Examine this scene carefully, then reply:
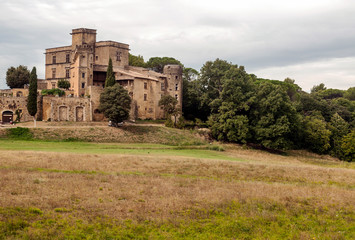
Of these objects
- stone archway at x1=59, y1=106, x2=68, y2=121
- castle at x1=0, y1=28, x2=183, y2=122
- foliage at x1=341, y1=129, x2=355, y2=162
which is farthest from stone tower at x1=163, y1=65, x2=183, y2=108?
foliage at x1=341, y1=129, x2=355, y2=162

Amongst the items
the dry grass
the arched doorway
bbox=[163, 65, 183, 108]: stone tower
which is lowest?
the dry grass

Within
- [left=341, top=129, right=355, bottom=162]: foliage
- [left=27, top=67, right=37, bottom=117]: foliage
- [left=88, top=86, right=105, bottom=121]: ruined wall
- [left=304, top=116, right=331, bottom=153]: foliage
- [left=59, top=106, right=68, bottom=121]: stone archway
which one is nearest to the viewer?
[left=27, top=67, right=37, bottom=117]: foliage

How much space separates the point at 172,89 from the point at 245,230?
55.6m

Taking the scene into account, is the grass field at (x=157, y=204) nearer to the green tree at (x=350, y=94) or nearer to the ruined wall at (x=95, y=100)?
the ruined wall at (x=95, y=100)

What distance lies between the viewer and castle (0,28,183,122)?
5422 cm

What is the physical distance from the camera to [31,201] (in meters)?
14.7

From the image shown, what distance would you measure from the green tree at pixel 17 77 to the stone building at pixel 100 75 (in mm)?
5751

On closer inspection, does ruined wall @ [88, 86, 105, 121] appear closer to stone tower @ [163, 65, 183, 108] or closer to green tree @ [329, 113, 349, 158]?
stone tower @ [163, 65, 183, 108]

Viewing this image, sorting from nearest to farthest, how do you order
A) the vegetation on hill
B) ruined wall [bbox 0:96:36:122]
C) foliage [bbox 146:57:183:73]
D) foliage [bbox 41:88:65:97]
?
ruined wall [bbox 0:96:36:122], the vegetation on hill, foliage [bbox 41:88:65:97], foliage [bbox 146:57:183:73]

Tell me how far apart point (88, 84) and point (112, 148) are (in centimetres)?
2525

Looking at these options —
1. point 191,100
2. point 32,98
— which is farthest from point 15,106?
point 191,100

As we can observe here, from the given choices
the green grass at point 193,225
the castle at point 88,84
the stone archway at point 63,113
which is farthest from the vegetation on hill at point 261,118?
the green grass at point 193,225

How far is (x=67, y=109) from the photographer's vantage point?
179 ft

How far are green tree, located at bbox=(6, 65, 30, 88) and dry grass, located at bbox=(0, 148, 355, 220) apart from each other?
51825mm
